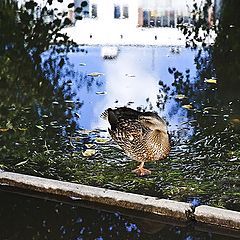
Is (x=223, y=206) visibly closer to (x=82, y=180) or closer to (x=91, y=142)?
(x=82, y=180)

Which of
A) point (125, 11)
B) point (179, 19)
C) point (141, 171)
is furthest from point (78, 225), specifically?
point (125, 11)

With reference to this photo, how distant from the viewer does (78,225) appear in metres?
4.30

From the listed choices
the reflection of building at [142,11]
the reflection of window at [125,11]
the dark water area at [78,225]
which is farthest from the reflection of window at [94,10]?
the dark water area at [78,225]

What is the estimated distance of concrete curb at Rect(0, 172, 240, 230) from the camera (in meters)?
4.18

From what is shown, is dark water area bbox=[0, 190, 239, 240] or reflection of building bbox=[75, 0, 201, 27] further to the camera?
reflection of building bbox=[75, 0, 201, 27]

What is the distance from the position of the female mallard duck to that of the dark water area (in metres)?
0.73

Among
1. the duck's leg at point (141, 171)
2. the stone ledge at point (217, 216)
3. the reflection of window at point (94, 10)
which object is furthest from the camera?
the reflection of window at point (94, 10)

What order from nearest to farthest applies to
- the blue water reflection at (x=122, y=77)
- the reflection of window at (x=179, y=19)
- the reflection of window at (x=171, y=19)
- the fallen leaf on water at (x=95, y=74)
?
the blue water reflection at (x=122, y=77)
the fallen leaf on water at (x=95, y=74)
the reflection of window at (x=179, y=19)
the reflection of window at (x=171, y=19)

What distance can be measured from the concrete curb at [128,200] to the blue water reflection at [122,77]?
1731 mm

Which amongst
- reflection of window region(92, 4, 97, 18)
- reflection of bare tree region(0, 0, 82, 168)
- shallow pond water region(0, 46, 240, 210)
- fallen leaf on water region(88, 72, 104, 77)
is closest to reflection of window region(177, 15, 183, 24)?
reflection of window region(92, 4, 97, 18)

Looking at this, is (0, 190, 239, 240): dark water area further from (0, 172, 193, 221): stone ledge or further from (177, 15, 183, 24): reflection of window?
(177, 15, 183, 24): reflection of window

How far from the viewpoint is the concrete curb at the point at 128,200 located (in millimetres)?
4176

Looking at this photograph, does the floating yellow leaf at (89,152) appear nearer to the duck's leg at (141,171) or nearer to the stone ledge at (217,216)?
the duck's leg at (141,171)

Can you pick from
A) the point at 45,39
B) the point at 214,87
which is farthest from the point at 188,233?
the point at 45,39
